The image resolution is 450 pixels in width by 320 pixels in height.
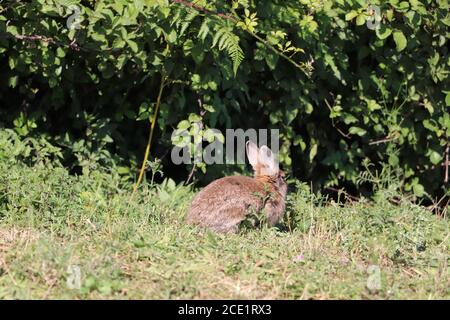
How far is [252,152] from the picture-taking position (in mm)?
7156

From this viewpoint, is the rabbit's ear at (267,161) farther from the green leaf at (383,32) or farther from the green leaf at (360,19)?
the green leaf at (383,32)

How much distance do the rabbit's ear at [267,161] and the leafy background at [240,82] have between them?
1.84 ft

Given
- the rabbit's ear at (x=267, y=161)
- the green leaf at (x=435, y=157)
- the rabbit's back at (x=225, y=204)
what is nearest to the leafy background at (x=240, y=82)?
the green leaf at (x=435, y=157)

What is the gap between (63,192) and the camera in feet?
20.9

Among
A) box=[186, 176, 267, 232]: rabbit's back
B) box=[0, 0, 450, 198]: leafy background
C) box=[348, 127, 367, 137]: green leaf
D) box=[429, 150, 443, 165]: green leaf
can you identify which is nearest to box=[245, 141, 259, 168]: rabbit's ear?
box=[0, 0, 450, 198]: leafy background

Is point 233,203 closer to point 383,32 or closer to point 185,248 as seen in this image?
point 185,248

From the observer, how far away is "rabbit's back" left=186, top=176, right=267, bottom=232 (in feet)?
20.4

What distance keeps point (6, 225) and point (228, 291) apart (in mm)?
1956

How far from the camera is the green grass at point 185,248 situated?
471 centimetres

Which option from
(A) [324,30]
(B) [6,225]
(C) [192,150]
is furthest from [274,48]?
(B) [6,225]

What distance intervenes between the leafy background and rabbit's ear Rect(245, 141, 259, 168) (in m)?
0.40

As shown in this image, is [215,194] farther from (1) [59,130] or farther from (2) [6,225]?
(1) [59,130]

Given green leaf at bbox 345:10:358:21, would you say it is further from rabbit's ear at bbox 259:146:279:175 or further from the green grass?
the green grass

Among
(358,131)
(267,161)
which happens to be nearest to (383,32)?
(358,131)
